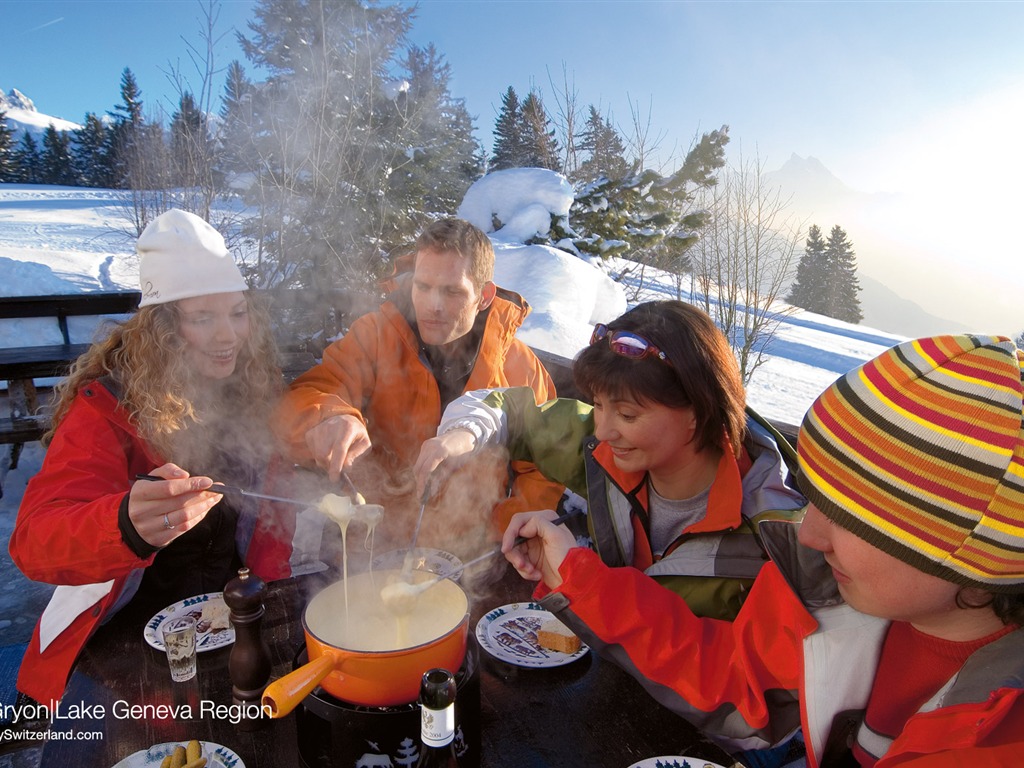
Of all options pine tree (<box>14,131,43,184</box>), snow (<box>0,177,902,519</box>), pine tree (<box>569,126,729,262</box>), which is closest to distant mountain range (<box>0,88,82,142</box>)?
pine tree (<box>14,131,43,184</box>)

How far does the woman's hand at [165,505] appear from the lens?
1414mm

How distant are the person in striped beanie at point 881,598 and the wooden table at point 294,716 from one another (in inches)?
4.0

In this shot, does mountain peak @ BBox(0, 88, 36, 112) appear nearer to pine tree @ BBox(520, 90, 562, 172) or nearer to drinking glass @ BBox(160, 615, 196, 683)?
pine tree @ BBox(520, 90, 562, 172)

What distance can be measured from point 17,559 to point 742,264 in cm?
956

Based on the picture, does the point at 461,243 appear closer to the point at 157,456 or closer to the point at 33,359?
the point at 157,456

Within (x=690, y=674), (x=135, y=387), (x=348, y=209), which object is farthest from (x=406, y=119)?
(x=690, y=674)

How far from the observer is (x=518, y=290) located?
10.5m

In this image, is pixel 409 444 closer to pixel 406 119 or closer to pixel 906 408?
pixel 906 408

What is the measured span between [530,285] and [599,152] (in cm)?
920

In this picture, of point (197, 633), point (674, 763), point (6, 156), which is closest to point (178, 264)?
point (197, 633)

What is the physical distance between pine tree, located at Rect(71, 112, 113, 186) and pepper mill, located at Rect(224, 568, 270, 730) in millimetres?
48796

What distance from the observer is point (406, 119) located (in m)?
9.47

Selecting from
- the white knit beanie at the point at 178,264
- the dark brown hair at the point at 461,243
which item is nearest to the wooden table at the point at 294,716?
the white knit beanie at the point at 178,264

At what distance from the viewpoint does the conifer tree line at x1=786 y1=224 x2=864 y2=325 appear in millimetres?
33250
